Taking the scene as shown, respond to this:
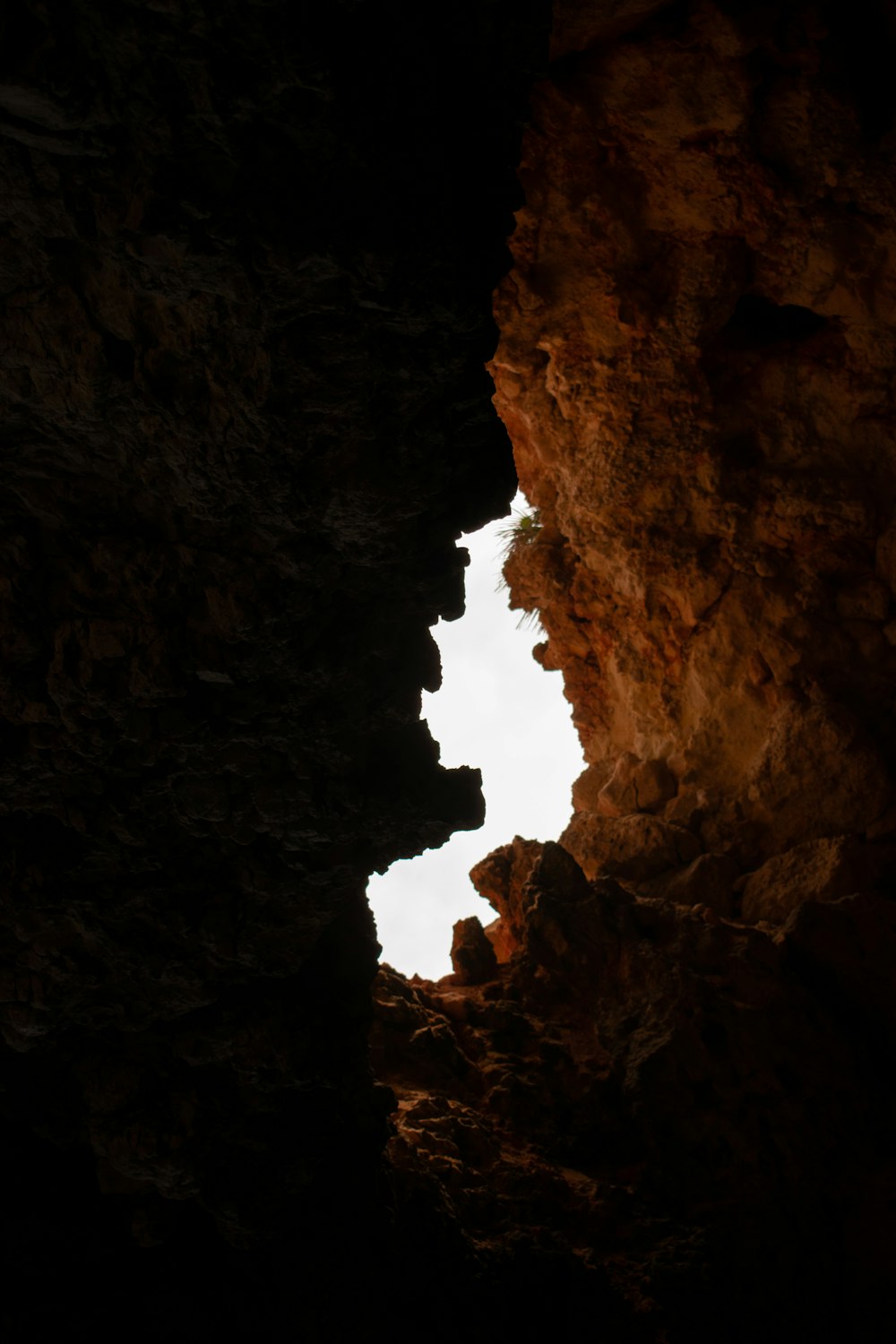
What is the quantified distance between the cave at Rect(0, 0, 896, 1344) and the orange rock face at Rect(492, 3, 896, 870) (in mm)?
25

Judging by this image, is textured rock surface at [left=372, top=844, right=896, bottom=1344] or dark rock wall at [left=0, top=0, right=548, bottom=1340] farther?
textured rock surface at [left=372, top=844, right=896, bottom=1344]

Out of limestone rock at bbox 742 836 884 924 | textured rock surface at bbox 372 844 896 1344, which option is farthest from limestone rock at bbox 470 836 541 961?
limestone rock at bbox 742 836 884 924

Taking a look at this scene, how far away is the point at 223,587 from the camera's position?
9.74 feet

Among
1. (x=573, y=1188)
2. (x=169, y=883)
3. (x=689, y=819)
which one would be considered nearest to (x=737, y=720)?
(x=689, y=819)

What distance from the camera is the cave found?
249cm

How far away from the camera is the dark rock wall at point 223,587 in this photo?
7.66 ft

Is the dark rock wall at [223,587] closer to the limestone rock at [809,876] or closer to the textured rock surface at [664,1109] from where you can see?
the textured rock surface at [664,1109]

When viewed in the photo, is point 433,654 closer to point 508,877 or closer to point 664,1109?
point 664,1109

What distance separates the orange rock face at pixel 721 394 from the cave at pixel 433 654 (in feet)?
0.08

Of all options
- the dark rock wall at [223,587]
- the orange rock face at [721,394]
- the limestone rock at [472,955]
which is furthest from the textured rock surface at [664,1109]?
the orange rock face at [721,394]

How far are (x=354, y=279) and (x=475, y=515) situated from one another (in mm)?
819

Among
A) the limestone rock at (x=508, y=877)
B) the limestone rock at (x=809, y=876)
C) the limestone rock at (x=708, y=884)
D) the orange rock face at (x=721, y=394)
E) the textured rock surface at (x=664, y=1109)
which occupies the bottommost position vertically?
the textured rock surface at (x=664, y=1109)

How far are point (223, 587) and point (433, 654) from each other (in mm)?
725

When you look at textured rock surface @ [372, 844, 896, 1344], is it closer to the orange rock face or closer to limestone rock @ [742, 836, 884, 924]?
limestone rock @ [742, 836, 884, 924]
